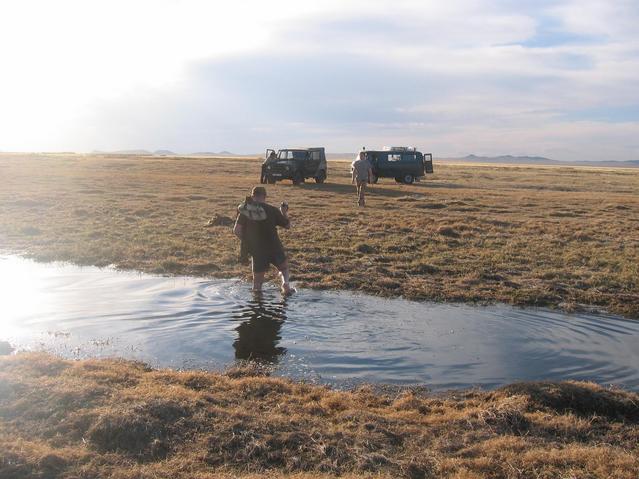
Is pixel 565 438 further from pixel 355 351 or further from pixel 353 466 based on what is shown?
pixel 355 351

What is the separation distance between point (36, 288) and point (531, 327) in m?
7.40

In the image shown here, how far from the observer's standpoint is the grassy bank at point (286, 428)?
4.09 metres

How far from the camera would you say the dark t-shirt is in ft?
30.6

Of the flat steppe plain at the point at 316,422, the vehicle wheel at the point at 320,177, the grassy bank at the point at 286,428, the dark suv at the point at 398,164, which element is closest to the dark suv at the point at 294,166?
the vehicle wheel at the point at 320,177

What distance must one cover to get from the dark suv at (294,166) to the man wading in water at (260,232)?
2484cm

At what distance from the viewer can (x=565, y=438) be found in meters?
4.59

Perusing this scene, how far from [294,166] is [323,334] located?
2705cm

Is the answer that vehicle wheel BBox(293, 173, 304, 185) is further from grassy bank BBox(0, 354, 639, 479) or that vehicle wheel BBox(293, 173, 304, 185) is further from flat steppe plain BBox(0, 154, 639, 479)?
grassy bank BBox(0, 354, 639, 479)

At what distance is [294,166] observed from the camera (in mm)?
34125

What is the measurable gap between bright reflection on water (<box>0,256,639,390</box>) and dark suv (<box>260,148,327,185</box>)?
24.4m

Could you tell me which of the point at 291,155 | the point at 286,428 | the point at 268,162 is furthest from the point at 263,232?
the point at 291,155

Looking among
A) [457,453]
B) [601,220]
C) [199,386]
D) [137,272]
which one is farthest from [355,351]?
[601,220]

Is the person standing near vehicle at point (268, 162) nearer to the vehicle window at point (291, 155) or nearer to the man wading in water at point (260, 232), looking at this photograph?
the vehicle window at point (291, 155)

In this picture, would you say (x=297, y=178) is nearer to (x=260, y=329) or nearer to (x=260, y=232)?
(x=260, y=232)
